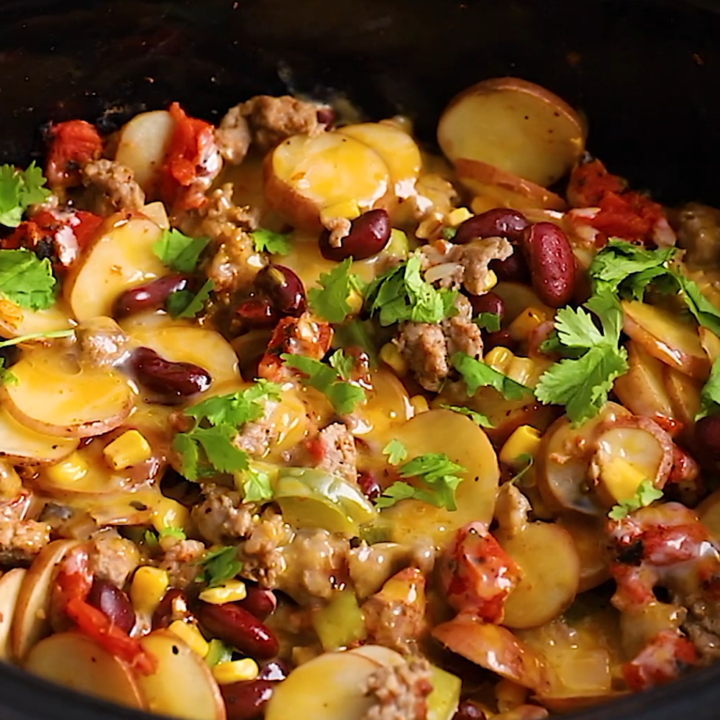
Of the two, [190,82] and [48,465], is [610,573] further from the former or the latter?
[190,82]

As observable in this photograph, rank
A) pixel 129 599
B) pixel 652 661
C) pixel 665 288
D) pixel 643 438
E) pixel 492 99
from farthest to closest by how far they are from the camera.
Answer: pixel 492 99 < pixel 665 288 < pixel 643 438 < pixel 129 599 < pixel 652 661

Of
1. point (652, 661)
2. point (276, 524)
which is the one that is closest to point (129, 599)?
point (276, 524)

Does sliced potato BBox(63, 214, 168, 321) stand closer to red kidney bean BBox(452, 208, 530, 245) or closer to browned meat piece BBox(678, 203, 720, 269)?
red kidney bean BBox(452, 208, 530, 245)

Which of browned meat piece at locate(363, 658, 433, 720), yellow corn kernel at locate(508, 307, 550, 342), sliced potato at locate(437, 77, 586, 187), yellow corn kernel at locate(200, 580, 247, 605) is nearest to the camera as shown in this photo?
browned meat piece at locate(363, 658, 433, 720)

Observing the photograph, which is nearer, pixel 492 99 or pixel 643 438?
pixel 643 438

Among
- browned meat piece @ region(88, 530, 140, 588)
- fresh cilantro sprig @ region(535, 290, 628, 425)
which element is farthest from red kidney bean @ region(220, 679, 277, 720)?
fresh cilantro sprig @ region(535, 290, 628, 425)

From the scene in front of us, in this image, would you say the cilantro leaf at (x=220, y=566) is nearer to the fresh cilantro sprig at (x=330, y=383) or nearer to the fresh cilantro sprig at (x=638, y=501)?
the fresh cilantro sprig at (x=330, y=383)

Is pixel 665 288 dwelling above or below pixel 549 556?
above

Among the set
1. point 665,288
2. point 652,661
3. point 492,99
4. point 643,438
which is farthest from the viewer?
point 492,99
